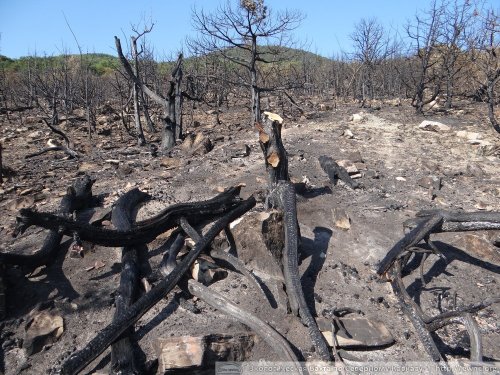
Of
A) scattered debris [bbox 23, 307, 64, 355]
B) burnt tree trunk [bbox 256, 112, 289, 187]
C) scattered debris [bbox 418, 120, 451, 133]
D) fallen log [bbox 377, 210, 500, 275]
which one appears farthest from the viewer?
scattered debris [bbox 418, 120, 451, 133]

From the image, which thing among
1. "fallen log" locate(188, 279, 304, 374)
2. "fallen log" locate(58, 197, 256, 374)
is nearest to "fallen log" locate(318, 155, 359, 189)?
"fallen log" locate(58, 197, 256, 374)

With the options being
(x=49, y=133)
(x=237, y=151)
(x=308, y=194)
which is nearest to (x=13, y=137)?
(x=49, y=133)

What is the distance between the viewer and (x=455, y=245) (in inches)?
181

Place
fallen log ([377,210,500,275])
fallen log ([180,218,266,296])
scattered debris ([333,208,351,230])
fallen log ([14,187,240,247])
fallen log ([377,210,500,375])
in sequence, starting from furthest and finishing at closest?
scattered debris ([333,208,351,230])
fallen log ([180,218,266,296])
fallen log ([377,210,500,275])
fallen log ([14,187,240,247])
fallen log ([377,210,500,375])

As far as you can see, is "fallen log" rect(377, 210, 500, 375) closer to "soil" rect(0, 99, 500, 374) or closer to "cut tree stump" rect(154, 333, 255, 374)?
"soil" rect(0, 99, 500, 374)

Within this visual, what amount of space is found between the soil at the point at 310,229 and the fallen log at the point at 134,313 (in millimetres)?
192

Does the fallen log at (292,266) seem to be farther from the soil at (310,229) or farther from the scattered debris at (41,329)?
the scattered debris at (41,329)

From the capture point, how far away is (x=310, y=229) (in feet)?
16.0

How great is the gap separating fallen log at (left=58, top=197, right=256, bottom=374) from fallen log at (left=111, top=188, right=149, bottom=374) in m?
0.08

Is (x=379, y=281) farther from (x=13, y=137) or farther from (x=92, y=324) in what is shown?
(x=13, y=137)

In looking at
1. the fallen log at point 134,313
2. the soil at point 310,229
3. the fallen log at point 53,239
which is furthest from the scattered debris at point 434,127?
the fallen log at point 53,239

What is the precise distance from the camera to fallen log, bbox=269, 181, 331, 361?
10.2ft

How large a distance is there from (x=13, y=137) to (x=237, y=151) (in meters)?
8.01

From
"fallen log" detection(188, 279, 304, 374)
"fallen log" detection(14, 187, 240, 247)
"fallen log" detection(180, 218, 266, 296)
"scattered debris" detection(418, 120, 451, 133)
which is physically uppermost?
"scattered debris" detection(418, 120, 451, 133)
